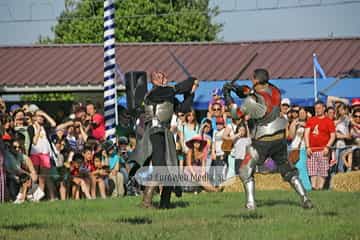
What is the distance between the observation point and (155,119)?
45.9ft

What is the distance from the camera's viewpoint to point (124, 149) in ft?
62.9

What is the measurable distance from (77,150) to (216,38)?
1788 inches

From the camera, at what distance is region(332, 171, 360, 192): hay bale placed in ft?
60.5

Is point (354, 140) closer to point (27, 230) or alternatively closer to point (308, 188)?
point (308, 188)

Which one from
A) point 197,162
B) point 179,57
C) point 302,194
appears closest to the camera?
point 302,194

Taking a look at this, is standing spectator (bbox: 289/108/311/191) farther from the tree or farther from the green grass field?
the tree

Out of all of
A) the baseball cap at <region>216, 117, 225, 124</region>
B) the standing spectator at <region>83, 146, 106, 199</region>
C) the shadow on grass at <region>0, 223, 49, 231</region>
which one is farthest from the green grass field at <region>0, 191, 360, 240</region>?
the baseball cap at <region>216, 117, 225, 124</region>

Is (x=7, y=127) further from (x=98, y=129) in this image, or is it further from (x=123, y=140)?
(x=98, y=129)

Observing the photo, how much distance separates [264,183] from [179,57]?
574 inches

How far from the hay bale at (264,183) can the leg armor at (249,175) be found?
559cm

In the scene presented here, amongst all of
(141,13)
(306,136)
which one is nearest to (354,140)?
(306,136)

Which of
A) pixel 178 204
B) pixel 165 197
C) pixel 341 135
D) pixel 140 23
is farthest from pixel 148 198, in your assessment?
pixel 140 23

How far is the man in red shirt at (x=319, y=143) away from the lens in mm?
18734

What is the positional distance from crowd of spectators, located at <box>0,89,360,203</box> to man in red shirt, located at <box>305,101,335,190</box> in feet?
0.06
